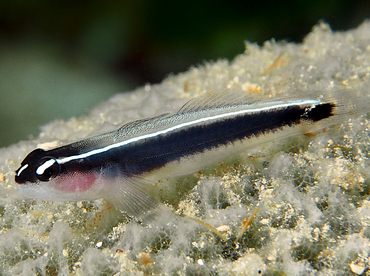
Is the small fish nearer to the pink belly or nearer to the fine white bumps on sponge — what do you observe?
the pink belly

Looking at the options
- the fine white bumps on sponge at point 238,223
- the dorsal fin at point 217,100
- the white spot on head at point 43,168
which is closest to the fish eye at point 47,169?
the white spot on head at point 43,168

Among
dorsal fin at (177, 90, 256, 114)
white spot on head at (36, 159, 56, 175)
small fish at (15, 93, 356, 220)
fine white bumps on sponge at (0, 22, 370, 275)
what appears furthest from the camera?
dorsal fin at (177, 90, 256, 114)

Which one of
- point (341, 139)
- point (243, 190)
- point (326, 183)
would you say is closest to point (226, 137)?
point (243, 190)

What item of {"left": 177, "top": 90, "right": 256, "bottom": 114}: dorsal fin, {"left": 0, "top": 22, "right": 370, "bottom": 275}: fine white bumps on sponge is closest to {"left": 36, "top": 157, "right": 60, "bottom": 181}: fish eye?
{"left": 0, "top": 22, "right": 370, "bottom": 275}: fine white bumps on sponge

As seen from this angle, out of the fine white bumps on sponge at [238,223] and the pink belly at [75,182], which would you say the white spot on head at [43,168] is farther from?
the fine white bumps on sponge at [238,223]

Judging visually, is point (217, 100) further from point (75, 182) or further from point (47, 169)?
point (47, 169)

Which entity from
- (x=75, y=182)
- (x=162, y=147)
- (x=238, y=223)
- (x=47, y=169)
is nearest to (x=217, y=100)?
(x=162, y=147)

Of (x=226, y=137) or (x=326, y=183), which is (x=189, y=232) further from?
(x=326, y=183)
